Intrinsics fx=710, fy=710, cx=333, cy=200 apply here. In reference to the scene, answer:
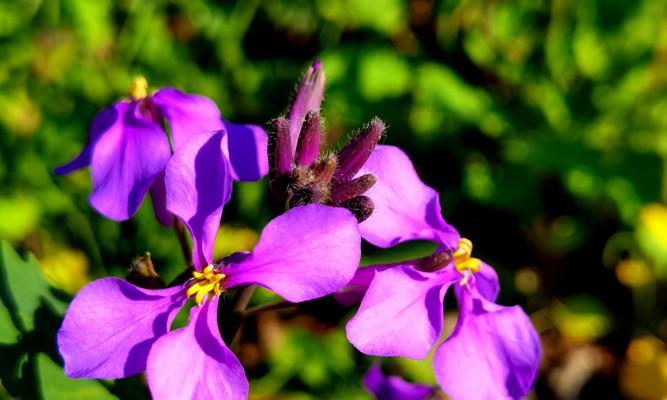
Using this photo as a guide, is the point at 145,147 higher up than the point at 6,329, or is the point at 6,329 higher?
the point at 145,147

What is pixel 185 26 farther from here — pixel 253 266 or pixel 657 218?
pixel 253 266

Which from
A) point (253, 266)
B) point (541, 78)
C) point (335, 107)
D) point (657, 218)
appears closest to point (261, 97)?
point (335, 107)

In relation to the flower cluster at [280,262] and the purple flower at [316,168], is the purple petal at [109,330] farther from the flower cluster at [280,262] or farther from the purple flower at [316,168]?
the purple flower at [316,168]

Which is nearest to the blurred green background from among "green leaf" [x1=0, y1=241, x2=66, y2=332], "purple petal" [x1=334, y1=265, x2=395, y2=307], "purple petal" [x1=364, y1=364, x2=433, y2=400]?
"purple petal" [x1=364, y1=364, x2=433, y2=400]

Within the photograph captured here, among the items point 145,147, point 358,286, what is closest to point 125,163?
point 145,147

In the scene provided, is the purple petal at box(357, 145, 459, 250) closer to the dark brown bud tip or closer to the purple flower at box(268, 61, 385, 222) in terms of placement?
the purple flower at box(268, 61, 385, 222)

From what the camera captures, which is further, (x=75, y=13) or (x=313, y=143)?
(x=75, y=13)

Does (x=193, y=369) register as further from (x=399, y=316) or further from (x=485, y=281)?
(x=485, y=281)
